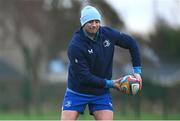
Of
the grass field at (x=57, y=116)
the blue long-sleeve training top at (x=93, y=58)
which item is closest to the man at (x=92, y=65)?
the blue long-sleeve training top at (x=93, y=58)

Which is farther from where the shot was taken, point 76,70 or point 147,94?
point 147,94

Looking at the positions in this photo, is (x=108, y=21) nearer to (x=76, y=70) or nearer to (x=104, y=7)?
(x=104, y=7)

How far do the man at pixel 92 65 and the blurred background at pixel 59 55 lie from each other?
12.4m

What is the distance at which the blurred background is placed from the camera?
23.2 metres

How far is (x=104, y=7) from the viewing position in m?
29.8

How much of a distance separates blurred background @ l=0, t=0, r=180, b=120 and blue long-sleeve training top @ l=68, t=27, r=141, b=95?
12518 mm

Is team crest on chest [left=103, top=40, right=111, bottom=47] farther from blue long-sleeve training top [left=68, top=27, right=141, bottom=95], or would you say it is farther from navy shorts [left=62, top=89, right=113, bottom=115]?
navy shorts [left=62, top=89, right=113, bottom=115]

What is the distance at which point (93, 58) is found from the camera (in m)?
8.16

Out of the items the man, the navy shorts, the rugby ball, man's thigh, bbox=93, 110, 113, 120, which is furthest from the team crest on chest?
man's thigh, bbox=93, 110, 113, 120

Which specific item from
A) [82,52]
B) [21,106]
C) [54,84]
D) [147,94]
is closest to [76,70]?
[82,52]

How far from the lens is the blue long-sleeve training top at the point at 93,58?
8102mm

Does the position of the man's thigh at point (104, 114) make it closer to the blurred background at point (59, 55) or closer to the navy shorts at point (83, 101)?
the navy shorts at point (83, 101)

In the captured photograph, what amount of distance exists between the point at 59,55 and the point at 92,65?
25.7 m

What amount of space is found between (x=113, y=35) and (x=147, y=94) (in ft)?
48.7
